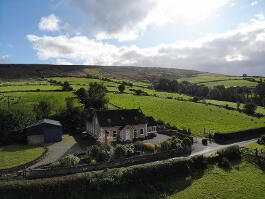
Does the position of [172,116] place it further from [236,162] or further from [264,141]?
[236,162]

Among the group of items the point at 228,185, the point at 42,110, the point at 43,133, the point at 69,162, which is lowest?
the point at 228,185

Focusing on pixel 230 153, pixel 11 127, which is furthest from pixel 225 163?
pixel 11 127

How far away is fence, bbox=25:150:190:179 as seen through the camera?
81.0 ft

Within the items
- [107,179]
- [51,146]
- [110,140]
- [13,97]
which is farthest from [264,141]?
[13,97]

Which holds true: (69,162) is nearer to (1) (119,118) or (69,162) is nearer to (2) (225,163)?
(1) (119,118)

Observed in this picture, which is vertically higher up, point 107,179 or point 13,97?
point 13,97

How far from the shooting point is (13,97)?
69.8 meters

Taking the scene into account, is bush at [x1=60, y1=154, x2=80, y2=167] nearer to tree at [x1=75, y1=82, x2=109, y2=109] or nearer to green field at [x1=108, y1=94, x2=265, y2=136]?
green field at [x1=108, y1=94, x2=265, y2=136]

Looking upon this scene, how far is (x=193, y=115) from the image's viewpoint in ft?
217

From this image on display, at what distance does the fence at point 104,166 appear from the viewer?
24688mm

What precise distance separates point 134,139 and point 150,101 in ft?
119

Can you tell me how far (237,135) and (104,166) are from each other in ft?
105

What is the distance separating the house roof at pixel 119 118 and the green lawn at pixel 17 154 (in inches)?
473

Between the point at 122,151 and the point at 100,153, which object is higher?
the point at 100,153
